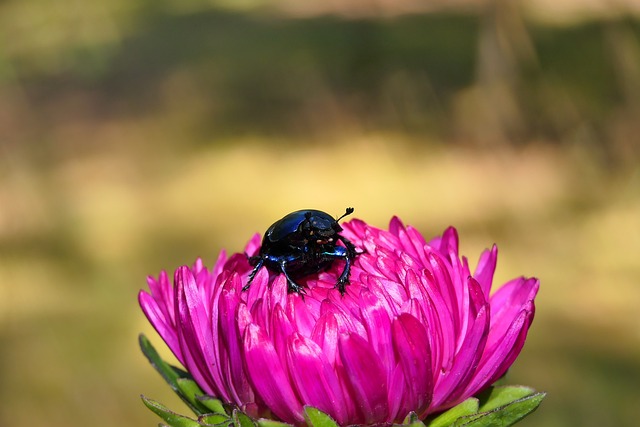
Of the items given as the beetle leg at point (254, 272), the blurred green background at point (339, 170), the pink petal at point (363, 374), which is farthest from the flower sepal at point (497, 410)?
the blurred green background at point (339, 170)

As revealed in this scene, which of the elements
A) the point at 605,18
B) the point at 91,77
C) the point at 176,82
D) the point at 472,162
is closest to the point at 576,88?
the point at 605,18

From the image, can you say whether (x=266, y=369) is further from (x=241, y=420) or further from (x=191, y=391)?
(x=191, y=391)

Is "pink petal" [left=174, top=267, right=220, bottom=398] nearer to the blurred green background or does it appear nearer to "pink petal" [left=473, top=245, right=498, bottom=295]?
"pink petal" [left=473, top=245, right=498, bottom=295]

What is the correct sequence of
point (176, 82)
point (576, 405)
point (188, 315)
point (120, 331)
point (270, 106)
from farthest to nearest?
point (176, 82), point (270, 106), point (120, 331), point (576, 405), point (188, 315)

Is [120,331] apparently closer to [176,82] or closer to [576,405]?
[576,405]

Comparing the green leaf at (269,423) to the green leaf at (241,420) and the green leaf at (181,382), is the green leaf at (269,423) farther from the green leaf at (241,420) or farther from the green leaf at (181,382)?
the green leaf at (181,382)
